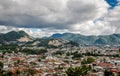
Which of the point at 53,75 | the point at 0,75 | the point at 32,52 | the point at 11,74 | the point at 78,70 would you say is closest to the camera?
the point at 78,70

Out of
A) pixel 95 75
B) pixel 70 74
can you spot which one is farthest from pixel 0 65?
Result: pixel 70 74

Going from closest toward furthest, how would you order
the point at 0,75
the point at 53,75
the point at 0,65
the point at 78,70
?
the point at 78,70, the point at 0,75, the point at 53,75, the point at 0,65

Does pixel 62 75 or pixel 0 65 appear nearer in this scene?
pixel 62 75

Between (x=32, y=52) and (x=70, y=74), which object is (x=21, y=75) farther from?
(x=32, y=52)

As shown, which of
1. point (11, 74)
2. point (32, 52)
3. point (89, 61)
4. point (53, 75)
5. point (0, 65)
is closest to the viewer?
point (11, 74)

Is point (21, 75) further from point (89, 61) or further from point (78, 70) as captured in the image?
point (89, 61)

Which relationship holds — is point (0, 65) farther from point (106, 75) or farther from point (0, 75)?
point (106, 75)

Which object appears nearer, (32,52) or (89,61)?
(89,61)

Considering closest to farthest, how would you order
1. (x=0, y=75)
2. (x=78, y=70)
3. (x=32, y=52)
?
1. (x=78, y=70)
2. (x=0, y=75)
3. (x=32, y=52)

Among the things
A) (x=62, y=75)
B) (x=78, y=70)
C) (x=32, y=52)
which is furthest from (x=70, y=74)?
(x=32, y=52)
